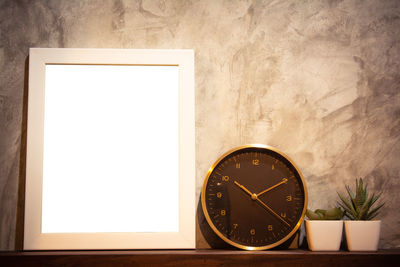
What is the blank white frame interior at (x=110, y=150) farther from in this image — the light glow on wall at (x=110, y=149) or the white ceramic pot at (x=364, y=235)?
the white ceramic pot at (x=364, y=235)

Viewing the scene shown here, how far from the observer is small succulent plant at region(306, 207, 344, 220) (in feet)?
3.75

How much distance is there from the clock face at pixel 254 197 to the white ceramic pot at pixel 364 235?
16 centimetres

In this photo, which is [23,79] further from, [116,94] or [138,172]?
[138,172]

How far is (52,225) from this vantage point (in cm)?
116

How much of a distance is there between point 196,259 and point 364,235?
51 centimetres

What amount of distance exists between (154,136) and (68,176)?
300mm

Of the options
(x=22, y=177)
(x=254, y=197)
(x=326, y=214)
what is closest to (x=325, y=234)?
(x=326, y=214)

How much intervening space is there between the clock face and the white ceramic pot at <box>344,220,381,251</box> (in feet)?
0.51

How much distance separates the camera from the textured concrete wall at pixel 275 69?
4.10 feet

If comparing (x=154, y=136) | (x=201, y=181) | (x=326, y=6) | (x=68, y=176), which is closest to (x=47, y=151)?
(x=68, y=176)

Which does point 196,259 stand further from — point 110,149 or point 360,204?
point 360,204

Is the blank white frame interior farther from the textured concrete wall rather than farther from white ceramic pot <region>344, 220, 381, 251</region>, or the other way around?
white ceramic pot <region>344, 220, 381, 251</region>

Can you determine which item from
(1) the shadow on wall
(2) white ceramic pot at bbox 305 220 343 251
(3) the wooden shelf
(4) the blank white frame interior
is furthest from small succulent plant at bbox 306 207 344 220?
(1) the shadow on wall

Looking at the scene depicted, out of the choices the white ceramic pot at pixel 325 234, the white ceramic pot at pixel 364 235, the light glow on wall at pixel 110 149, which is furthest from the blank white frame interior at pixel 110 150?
the white ceramic pot at pixel 364 235
